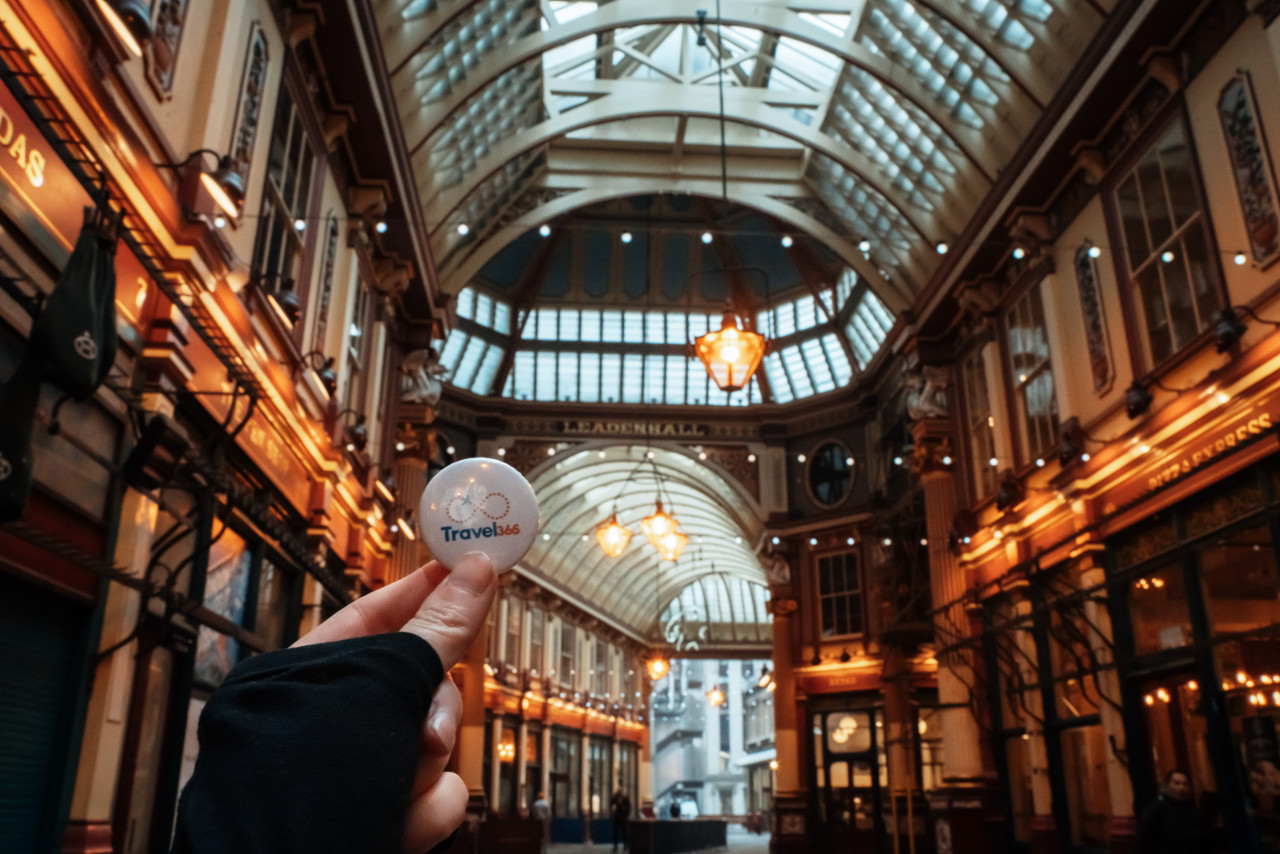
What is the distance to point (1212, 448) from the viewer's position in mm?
8367

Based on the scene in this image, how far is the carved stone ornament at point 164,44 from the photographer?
5.85 metres

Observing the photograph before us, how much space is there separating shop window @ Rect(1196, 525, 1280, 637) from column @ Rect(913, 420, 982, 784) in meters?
4.58

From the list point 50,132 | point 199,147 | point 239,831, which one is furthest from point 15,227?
point 239,831

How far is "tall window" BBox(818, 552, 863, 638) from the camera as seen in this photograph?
2091 centimetres

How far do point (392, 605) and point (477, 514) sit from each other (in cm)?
17

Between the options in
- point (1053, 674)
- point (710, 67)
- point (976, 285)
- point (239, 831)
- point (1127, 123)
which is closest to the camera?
point (239, 831)

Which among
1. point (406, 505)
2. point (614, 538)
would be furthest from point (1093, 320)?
point (406, 505)

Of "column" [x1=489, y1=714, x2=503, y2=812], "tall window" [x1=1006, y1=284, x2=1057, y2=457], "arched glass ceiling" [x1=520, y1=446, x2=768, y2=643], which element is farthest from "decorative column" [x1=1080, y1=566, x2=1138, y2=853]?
"column" [x1=489, y1=714, x2=503, y2=812]

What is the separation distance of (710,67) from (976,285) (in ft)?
21.4

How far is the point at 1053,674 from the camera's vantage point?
11672 mm

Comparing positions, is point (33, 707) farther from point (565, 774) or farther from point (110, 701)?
point (565, 774)

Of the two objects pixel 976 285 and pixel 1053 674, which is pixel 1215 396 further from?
pixel 976 285

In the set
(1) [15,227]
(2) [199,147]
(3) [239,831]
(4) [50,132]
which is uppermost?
(2) [199,147]

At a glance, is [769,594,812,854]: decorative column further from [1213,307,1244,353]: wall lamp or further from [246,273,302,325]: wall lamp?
[246,273,302,325]: wall lamp
